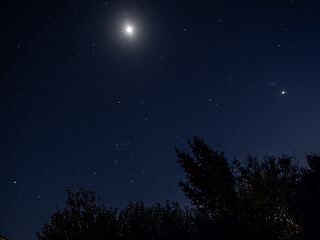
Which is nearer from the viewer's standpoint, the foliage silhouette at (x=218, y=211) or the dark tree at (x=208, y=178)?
the foliage silhouette at (x=218, y=211)

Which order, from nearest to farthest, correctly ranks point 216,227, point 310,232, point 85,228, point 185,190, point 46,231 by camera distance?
point 216,227
point 85,228
point 310,232
point 46,231
point 185,190

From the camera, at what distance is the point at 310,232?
18.2m

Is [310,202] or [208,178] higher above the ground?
[208,178]

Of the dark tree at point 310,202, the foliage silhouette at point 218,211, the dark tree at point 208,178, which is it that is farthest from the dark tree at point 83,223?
the dark tree at point 310,202

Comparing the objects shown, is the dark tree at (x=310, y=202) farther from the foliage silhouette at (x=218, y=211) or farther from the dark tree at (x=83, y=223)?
the dark tree at (x=83, y=223)

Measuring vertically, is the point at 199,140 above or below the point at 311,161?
above

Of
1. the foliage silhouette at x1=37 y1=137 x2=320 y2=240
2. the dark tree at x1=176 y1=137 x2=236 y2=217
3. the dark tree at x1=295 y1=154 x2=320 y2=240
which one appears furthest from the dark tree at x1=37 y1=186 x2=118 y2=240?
the dark tree at x1=295 y1=154 x2=320 y2=240

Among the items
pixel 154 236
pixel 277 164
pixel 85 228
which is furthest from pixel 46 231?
pixel 277 164

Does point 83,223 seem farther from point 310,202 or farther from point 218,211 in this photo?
point 310,202

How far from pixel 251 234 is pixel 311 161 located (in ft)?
58.0

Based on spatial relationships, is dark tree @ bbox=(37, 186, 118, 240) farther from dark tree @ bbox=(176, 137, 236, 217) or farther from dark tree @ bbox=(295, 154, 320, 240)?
dark tree @ bbox=(295, 154, 320, 240)

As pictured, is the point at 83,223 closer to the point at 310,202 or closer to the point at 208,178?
the point at 208,178

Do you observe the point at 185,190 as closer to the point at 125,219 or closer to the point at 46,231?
the point at 125,219

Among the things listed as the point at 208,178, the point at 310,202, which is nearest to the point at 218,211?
the point at 208,178
